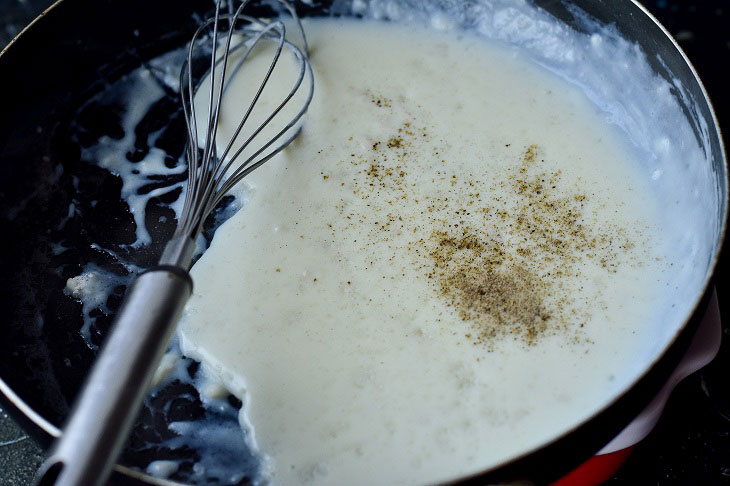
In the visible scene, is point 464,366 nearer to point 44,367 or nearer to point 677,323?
point 677,323

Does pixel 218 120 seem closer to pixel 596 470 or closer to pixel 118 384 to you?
pixel 118 384

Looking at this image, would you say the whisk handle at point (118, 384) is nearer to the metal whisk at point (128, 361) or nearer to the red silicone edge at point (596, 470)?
the metal whisk at point (128, 361)

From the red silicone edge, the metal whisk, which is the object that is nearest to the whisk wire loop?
the metal whisk

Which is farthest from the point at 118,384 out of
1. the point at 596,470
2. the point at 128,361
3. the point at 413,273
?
the point at 596,470

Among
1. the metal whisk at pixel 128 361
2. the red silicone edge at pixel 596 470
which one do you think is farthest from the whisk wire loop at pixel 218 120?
the red silicone edge at pixel 596 470

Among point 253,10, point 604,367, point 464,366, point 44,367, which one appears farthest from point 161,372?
point 253,10

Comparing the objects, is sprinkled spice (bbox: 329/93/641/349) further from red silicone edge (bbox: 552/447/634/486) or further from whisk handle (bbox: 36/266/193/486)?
whisk handle (bbox: 36/266/193/486)
